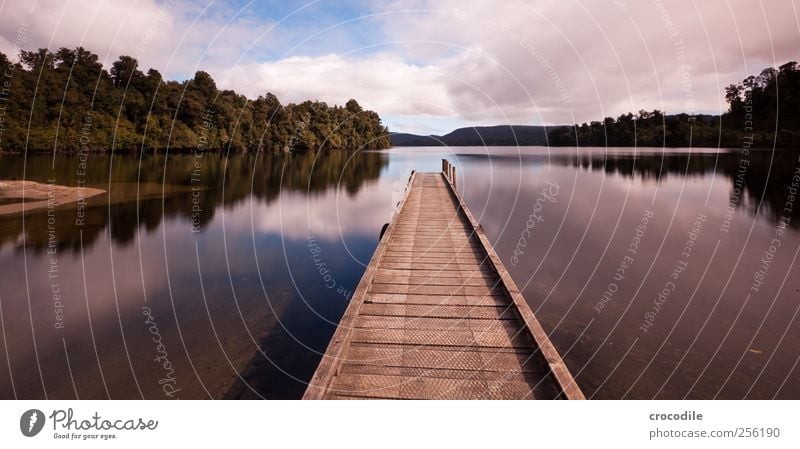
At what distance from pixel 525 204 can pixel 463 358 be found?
2270cm

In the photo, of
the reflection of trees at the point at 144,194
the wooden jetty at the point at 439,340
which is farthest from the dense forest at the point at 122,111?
the wooden jetty at the point at 439,340

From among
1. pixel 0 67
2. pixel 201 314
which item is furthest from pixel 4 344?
pixel 0 67

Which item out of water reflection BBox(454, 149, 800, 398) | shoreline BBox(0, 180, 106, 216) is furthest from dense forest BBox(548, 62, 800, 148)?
shoreline BBox(0, 180, 106, 216)

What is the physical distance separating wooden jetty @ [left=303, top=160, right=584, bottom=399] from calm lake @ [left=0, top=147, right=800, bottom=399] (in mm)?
1887

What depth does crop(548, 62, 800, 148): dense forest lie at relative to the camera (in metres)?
77.0

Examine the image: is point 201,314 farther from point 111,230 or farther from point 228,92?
point 228,92

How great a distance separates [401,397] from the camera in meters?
4.40

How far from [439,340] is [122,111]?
82.1 meters

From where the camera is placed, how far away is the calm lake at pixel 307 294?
6.77 m

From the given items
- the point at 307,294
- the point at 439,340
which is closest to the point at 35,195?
the point at 307,294

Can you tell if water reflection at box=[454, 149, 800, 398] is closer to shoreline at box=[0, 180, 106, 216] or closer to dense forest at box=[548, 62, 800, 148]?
shoreline at box=[0, 180, 106, 216]

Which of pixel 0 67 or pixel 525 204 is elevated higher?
pixel 0 67

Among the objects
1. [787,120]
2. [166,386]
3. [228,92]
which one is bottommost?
[166,386]

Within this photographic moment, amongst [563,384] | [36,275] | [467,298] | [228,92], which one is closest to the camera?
[563,384]
